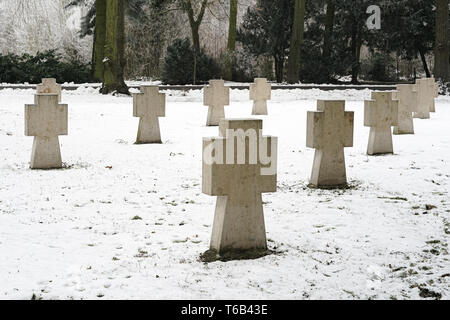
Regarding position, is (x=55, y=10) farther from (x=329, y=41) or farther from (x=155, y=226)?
(x=155, y=226)

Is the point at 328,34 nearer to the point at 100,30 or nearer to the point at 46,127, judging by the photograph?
the point at 100,30

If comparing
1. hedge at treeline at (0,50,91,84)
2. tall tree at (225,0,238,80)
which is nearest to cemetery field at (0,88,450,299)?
hedge at treeline at (0,50,91,84)

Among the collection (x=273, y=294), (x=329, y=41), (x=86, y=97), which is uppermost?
(x=329, y=41)

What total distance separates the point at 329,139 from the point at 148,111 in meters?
4.97

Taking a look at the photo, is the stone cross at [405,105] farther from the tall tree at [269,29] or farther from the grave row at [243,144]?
the tall tree at [269,29]

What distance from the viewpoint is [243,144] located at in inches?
225

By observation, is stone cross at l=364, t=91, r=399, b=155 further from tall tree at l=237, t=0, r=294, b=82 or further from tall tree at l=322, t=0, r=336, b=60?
tall tree at l=237, t=0, r=294, b=82

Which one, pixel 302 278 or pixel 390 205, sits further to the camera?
pixel 390 205

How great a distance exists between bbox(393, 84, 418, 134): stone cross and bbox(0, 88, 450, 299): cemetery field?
3.99 feet

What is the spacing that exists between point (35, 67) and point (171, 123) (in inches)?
592

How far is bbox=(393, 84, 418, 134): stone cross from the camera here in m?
13.4

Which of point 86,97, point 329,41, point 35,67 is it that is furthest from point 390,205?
point 329,41

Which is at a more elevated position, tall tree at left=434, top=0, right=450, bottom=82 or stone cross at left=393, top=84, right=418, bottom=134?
tall tree at left=434, top=0, right=450, bottom=82

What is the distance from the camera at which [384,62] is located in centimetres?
3947
